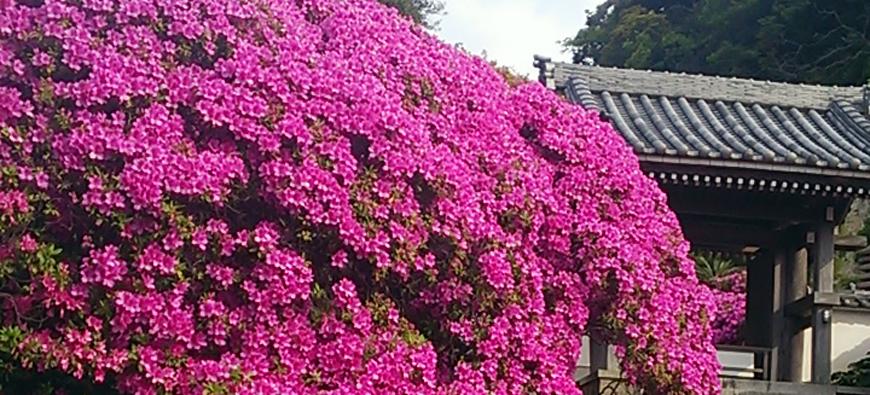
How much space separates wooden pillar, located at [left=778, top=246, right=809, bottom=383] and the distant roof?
41.8 inches

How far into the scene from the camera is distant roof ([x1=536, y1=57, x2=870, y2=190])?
8.09m

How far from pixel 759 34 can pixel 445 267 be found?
759 inches

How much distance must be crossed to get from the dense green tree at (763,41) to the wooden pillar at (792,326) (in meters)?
11.7

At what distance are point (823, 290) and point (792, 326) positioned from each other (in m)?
0.80

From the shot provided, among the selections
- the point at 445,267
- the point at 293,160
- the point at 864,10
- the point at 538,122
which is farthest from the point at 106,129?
the point at 864,10

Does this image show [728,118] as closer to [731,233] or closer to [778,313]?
[731,233]

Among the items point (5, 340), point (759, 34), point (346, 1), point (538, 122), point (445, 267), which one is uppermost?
point (759, 34)

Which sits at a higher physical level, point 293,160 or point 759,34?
point 759,34

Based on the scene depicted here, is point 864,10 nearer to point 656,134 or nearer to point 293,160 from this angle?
point 656,134

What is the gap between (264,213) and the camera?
4.94 metres

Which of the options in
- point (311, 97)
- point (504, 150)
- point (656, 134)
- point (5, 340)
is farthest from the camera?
point (656, 134)

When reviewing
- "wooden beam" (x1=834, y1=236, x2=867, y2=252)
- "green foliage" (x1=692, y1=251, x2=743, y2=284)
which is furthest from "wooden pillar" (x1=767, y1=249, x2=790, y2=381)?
"green foliage" (x1=692, y1=251, x2=743, y2=284)

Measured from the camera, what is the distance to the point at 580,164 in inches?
Result: 250

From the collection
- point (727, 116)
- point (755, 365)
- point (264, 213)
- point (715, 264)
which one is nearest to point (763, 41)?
point (715, 264)
